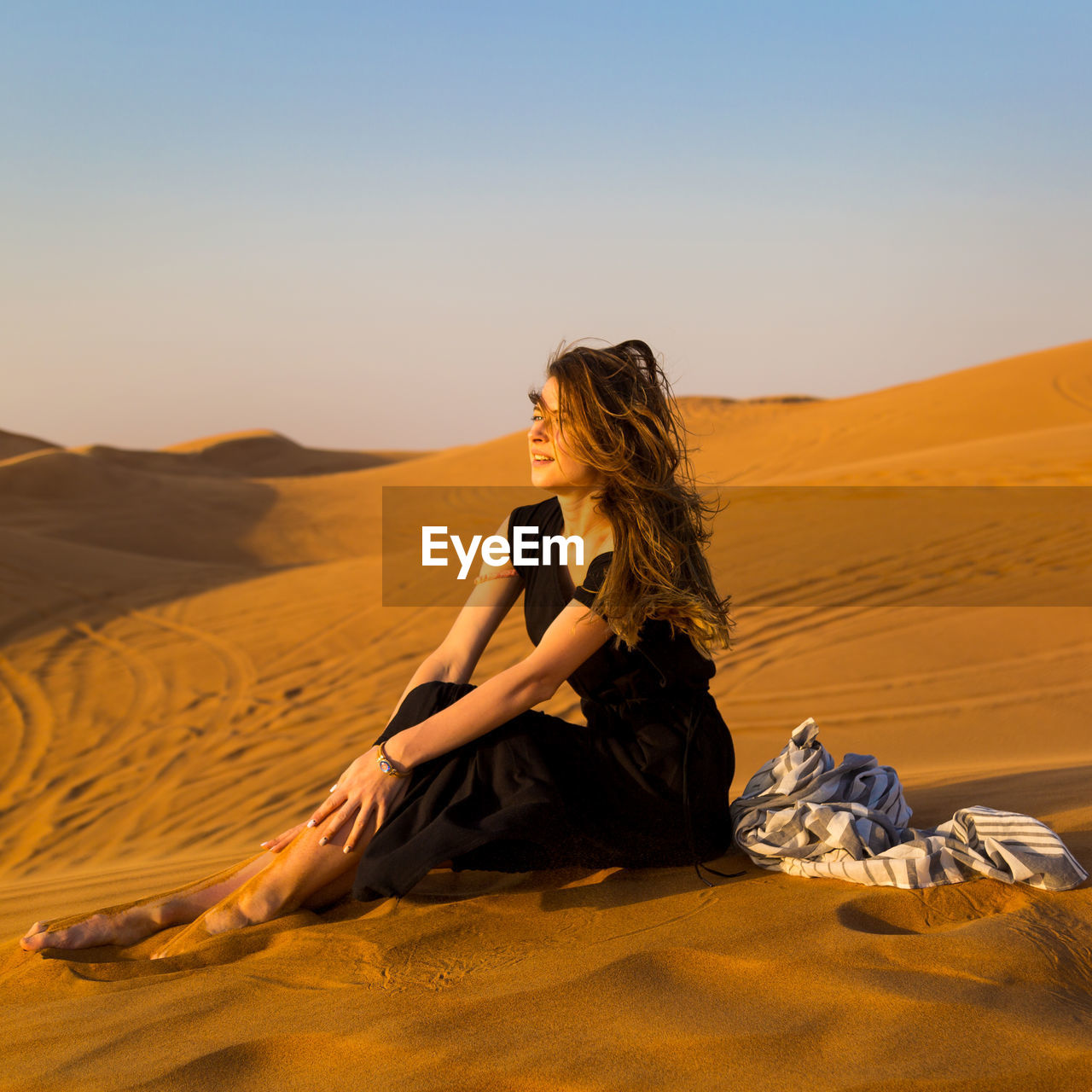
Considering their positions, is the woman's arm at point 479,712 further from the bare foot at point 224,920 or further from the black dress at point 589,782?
the bare foot at point 224,920

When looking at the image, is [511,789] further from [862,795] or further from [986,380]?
[986,380]

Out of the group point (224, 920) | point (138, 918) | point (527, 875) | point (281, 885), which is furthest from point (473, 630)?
point (138, 918)

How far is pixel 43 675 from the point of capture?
860cm

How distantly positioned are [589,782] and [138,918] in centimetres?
122

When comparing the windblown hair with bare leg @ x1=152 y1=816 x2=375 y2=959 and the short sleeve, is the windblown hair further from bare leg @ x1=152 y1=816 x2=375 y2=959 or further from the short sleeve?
bare leg @ x1=152 y1=816 x2=375 y2=959

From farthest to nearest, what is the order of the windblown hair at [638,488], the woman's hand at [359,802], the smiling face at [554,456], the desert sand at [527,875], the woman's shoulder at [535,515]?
the woman's shoulder at [535,515] < the smiling face at [554,456] < the windblown hair at [638,488] < the woman's hand at [359,802] < the desert sand at [527,875]

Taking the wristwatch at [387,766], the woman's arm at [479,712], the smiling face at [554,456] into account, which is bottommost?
the wristwatch at [387,766]

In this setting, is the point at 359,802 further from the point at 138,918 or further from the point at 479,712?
the point at 138,918

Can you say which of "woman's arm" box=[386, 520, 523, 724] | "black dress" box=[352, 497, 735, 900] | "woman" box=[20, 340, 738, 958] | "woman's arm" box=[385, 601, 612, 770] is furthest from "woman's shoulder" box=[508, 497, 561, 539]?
"woman's arm" box=[385, 601, 612, 770]

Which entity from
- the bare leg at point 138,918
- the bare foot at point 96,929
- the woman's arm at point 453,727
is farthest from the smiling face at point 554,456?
the bare foot at point 96,929

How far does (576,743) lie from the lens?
2.66 meters

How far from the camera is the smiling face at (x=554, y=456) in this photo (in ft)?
9.01

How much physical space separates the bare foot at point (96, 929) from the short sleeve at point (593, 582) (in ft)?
4.53

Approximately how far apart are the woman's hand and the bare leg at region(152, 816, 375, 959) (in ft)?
0.08
